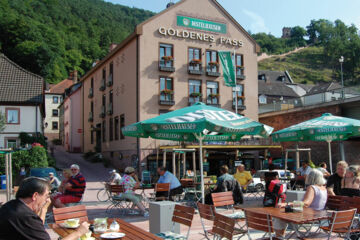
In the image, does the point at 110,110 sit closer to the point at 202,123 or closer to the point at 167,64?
the point at 167,64

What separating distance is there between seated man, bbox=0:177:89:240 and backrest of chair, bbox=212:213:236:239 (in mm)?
2125

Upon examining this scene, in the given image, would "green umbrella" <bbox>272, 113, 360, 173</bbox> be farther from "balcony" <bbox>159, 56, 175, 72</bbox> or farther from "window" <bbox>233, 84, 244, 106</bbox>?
"window" <bbox>233, 84, 244, 106</bbox>

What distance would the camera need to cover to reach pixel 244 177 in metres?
12.7

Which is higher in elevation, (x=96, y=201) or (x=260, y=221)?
(x=260, y=221)

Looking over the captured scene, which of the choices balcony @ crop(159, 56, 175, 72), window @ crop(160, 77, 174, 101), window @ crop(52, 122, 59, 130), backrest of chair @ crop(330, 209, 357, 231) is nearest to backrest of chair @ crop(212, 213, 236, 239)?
backrest of chair @ crop(330, 209, 357, 231)

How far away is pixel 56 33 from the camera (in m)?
73.9

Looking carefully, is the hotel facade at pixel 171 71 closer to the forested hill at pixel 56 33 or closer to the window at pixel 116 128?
the window at pixel 116 128

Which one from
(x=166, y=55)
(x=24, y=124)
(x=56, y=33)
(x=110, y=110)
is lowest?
(x=24, y=124)

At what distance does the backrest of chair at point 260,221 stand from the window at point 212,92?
25.2m

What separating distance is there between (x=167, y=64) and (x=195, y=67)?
99.2 inches

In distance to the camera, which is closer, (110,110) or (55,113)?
(110,110)

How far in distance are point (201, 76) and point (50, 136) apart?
46860 mm

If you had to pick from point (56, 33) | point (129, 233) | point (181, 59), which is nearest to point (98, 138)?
point (181, 59)

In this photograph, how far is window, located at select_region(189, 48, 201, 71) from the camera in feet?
98.8
